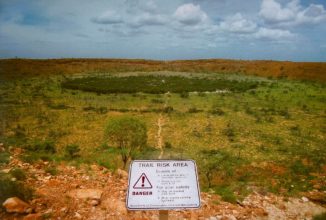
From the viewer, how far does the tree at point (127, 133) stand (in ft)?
33.8

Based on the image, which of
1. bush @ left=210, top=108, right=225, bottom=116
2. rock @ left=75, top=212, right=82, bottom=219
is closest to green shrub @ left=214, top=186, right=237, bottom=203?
rock @ left=75, top=212, right=82, bottom=219

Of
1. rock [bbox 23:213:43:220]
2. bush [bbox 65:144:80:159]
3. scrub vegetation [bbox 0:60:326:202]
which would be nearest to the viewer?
rock [bbox 23:213:43:220]

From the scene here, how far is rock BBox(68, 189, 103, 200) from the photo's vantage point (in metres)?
6.53

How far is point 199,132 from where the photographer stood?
14133 mm

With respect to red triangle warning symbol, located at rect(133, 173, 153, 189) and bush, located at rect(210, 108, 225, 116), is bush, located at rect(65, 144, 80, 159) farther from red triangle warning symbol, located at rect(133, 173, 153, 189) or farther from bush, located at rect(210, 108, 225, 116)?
bush, located at rect(210, 108, 225, 116)

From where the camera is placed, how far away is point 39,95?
2383cm

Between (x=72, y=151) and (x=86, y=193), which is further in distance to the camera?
(x=72, y=151)

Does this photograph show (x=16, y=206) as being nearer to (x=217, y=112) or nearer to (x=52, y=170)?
(x=52, y=170)

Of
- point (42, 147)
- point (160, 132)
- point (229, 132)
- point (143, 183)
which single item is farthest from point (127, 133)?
point (143, 183)

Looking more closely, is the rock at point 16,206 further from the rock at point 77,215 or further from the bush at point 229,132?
the bush at point 229,132

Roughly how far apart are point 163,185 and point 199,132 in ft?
33.0

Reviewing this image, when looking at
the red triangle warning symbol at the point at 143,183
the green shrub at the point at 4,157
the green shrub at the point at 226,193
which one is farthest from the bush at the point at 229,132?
the red triangle warning symbol at the point at 143,183

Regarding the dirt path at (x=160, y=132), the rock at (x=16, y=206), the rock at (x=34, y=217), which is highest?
the rock at (x=16, y=206)

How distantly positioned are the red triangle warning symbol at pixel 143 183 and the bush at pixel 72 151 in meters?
6.79
